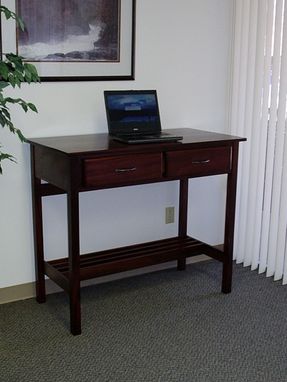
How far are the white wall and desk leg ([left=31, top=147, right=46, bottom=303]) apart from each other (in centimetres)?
7

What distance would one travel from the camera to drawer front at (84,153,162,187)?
2533mm

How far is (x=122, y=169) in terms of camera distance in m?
2.62

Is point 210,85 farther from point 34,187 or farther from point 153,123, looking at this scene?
point 34,187

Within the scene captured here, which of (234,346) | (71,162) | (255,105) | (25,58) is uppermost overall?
(25,58)

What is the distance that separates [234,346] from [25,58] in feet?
5.76

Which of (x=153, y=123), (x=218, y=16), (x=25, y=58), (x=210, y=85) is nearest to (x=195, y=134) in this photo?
(x=153, y=123)

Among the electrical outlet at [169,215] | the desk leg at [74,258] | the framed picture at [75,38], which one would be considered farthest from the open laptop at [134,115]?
the electrical outlet at [169,215]

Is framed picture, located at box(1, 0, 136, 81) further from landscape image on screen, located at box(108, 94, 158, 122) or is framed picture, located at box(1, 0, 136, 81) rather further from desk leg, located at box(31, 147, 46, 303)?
desk leg, located at box(31, 147, 46, 303)

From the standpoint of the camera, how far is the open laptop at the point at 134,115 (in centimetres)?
289

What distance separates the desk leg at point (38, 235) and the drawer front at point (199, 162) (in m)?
0.70

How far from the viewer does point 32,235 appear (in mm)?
3041

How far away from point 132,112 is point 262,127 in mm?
845

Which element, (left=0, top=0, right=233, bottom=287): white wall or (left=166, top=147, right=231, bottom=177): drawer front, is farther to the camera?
(left=0, top=0, right=233, bottom=287): white wall

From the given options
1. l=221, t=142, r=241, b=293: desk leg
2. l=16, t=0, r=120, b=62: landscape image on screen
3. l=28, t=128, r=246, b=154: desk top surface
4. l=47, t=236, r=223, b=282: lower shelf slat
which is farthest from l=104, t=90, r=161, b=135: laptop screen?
l=47, t=236, r=223, b=282: lower shelf slat
